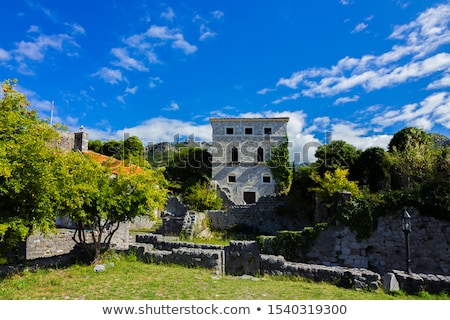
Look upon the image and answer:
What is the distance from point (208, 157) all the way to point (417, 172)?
26.5 metres

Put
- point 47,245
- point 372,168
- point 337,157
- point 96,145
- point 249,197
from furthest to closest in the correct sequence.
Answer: point 96,145 → point 249,197 → point 337,157 → point 372,168 → point 47,245

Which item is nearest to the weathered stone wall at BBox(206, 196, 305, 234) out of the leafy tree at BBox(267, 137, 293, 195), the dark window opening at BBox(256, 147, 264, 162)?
the leafy tree at BBox(267, 137, 293, 195)

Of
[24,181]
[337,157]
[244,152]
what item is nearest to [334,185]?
[337,157]

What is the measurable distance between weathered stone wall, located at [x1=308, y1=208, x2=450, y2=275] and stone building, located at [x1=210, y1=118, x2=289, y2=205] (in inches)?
882

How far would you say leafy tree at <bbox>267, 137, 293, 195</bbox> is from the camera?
116ft

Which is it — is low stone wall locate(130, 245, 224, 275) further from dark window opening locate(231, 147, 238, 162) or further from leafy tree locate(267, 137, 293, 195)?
dark window opening locate(231, 147, 238, 162)

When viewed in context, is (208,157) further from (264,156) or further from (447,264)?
(447,264)

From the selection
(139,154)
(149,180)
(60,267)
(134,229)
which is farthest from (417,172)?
(139,154)

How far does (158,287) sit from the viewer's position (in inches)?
320

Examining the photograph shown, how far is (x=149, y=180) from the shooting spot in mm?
11789

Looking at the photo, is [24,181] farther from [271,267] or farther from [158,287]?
[271,267]

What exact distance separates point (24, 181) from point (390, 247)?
44.0 ft

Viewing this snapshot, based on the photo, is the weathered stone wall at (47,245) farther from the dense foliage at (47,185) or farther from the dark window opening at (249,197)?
the dark window opening at (249,197)

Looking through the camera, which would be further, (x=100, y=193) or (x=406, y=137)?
(x=406, y=137)
